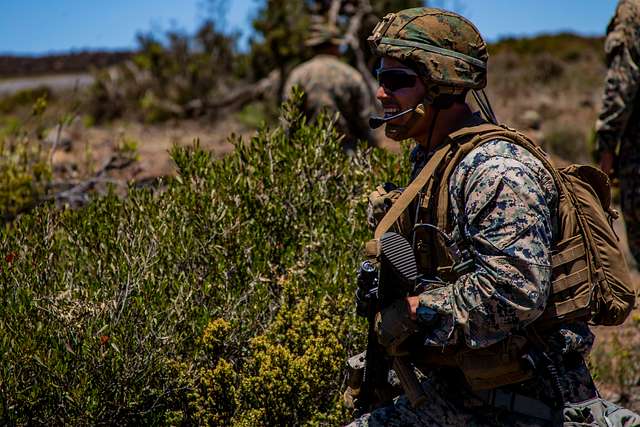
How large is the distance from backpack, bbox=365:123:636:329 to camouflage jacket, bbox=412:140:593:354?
0.05 metres

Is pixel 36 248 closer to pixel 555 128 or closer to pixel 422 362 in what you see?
pixel 422 362

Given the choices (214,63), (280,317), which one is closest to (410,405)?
(280,317)

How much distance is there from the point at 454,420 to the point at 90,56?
4468 cm

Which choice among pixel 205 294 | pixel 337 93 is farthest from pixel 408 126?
pixel 337 93

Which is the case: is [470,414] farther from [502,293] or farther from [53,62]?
[53,62]

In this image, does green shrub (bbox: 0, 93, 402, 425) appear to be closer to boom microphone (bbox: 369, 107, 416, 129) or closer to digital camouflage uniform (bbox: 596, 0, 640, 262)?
boom microphone (bbox: 369, 107, 416, 129)

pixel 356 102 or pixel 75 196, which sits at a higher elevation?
pixel 356 102

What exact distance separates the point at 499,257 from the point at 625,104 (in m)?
3.09

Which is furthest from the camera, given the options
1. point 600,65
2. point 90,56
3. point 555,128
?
point 90,56

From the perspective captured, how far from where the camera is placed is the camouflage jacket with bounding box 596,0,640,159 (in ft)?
16.2

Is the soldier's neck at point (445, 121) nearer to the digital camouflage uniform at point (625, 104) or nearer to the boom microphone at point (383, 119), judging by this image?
the boom microphone at point (383, 119)

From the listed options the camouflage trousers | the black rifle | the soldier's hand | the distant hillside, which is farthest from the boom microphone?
the distant hillside

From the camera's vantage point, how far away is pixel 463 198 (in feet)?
7.92

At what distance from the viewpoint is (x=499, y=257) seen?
2281 millimetres
